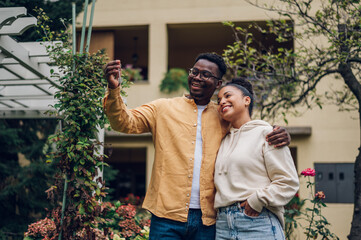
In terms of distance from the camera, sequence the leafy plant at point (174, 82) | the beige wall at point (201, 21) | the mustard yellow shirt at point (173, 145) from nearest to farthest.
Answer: the mustard yellow shirt at point (173, 145), the beige wall at point (201, 21), the leafy plant at point (174, 82)

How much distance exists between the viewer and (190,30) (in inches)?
444

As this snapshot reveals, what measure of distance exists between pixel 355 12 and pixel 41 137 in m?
6.12

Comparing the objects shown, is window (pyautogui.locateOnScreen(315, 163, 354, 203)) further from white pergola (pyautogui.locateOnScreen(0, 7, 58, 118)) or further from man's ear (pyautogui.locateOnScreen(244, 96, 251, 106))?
man's ear (pyautogui.locateOnScreen(244, 96, 251, 106))

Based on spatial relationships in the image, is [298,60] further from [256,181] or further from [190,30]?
[190,30]

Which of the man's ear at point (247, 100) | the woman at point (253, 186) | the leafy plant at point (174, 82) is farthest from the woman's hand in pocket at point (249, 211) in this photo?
the leafy plant at point (174, 82)

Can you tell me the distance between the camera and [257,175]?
2.42 meters

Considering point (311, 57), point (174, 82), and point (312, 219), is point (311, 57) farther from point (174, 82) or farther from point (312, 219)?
point (174, 82)

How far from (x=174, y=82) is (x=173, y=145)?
7943mm

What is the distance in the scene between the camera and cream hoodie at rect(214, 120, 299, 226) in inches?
91.5

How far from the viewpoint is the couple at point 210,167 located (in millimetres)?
2359

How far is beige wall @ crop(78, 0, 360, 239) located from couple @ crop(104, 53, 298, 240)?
7.42 m

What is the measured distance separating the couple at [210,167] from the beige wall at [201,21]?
7416 mm

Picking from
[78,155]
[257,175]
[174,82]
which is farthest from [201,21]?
[257,175]

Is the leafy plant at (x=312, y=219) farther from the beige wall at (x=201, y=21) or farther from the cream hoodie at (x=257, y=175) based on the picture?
the beige wall at (x=201, y=21)
